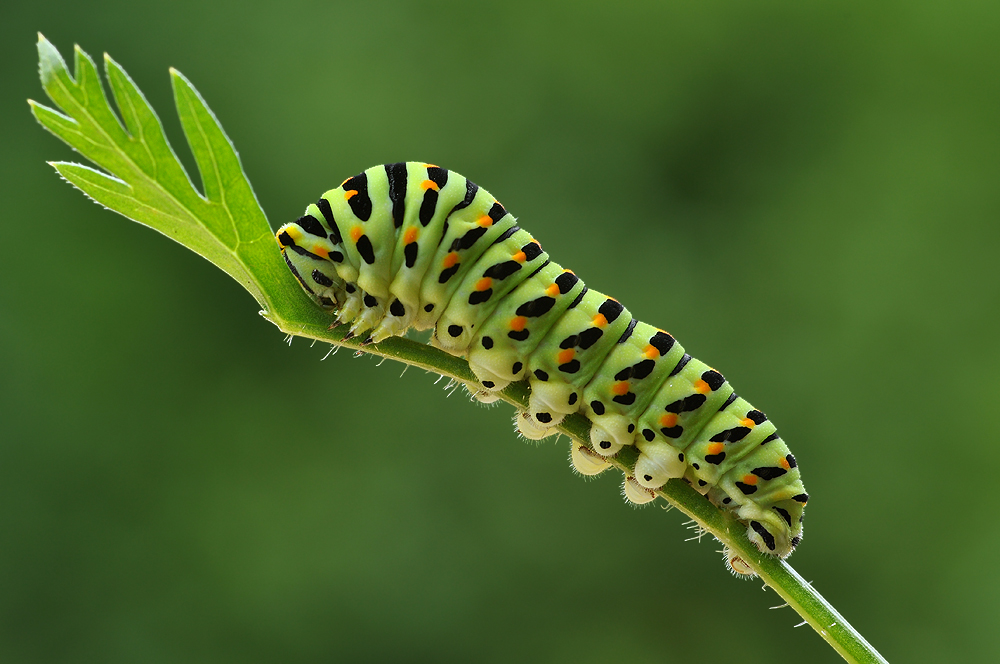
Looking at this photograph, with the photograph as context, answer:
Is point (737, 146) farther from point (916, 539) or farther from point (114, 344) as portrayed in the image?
point (114, 344)

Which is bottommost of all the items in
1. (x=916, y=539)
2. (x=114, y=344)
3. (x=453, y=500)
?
(x=114, y=344)

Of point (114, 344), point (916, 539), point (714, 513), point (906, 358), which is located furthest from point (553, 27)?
point (714, 513)

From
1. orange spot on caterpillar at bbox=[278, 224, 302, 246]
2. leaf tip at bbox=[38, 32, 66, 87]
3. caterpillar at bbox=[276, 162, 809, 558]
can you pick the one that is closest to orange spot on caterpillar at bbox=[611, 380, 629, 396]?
caterpillar at bbox=[276, 162, 809, 558]

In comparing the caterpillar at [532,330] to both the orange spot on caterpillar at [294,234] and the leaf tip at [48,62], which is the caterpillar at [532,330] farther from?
the leaf tip at [48,62]

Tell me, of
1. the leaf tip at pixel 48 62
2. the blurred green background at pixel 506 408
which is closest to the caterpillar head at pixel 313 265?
the leaf tip at pixel 48 62

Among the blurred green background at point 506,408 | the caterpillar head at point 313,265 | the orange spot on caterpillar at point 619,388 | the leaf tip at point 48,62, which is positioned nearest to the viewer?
the leaf tip at point 48,62
